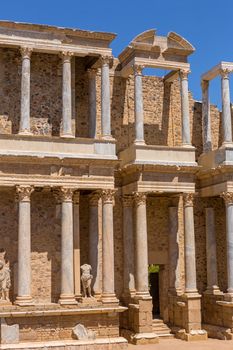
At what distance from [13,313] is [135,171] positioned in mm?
7214

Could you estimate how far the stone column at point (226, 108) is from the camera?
2434cm

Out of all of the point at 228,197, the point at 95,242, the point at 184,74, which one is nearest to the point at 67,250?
the point at 95,242

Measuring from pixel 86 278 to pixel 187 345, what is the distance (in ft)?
14.3

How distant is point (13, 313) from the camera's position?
19562mm

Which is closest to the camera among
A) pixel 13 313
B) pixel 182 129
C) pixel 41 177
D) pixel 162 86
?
pixel 13 313

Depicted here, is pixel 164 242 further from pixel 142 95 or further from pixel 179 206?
pixel 142 95

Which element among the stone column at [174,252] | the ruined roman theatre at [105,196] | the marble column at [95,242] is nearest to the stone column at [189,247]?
the ruined roman theatre at [105,196]

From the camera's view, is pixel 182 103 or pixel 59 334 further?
pixel 182 103

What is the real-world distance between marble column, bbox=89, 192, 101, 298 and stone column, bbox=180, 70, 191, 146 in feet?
14.3

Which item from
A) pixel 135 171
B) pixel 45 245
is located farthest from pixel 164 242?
pixel 45 245

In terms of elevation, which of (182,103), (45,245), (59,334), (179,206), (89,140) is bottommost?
(59,334)

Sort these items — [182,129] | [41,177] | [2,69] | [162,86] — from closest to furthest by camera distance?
1. [41,177]
2. [2,69]
3. [182,129]
4. [162,86]

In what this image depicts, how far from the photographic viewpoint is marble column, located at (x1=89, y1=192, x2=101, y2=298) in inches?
874

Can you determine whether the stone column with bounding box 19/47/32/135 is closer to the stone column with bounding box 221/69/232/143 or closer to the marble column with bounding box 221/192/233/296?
the stone column with bounding box 221/69/232/143
